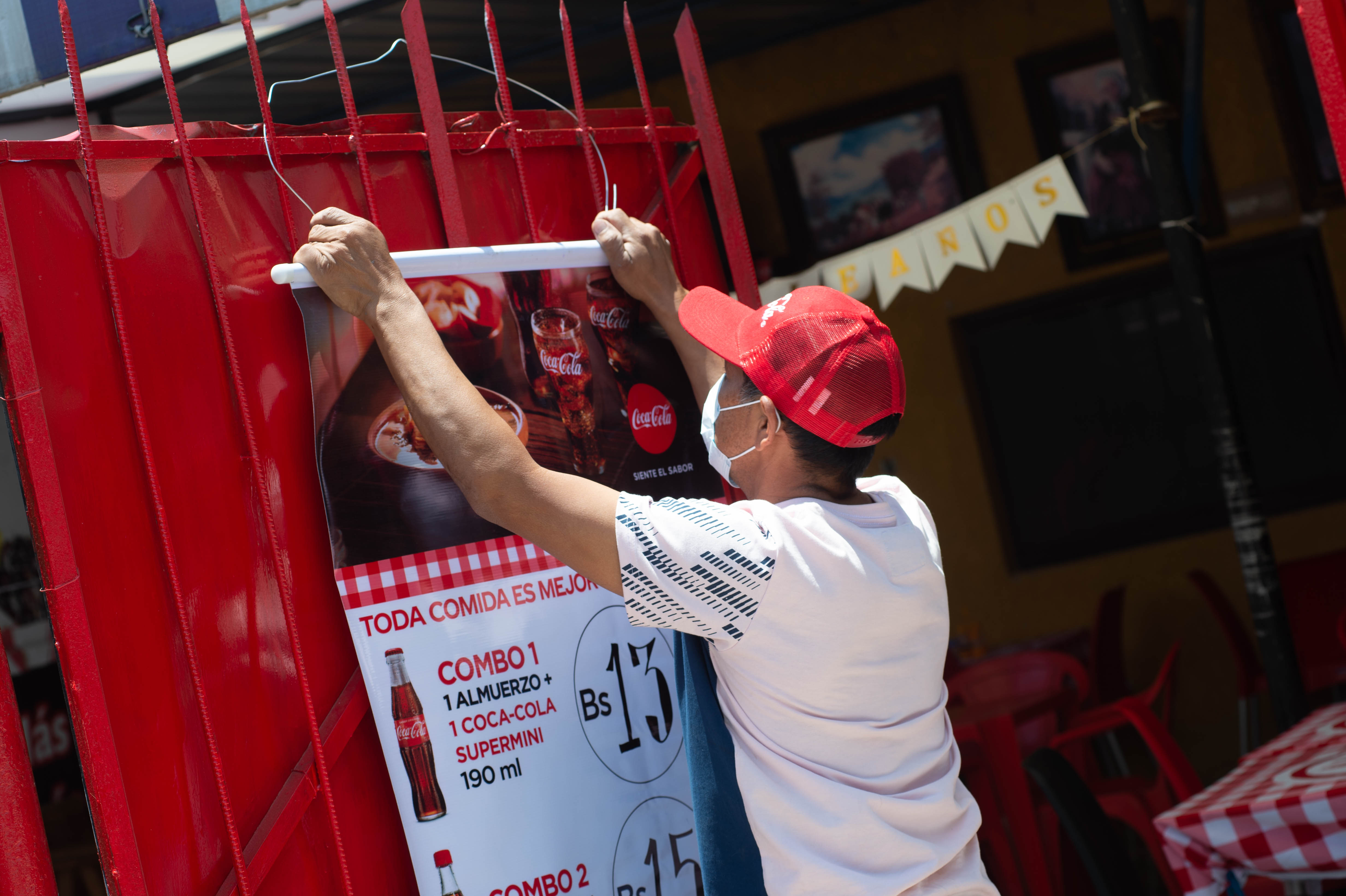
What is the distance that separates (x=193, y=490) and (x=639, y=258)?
95 centimetres

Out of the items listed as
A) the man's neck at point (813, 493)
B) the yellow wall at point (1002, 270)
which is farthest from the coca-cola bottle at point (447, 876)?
the yellow wall at point (1002, 270)

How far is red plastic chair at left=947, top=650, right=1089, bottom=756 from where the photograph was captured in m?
4.90

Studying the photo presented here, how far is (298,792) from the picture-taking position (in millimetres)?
1693

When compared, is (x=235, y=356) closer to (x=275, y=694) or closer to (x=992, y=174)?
(x=275, y=694)

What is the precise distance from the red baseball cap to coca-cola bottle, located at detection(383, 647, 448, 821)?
2.53ft

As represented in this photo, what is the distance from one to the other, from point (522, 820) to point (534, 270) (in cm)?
100

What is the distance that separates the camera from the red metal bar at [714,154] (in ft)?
7.74

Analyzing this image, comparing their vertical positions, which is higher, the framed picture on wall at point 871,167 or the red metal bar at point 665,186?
the framed picture on wall at point 871,167

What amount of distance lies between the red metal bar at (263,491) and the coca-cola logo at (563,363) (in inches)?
21.4

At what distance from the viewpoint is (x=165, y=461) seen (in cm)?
165

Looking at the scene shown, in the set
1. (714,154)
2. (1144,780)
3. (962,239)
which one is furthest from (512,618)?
(1144,780)

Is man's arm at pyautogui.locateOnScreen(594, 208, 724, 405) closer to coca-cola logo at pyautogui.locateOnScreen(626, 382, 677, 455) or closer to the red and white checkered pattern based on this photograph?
coca-cola logo at pyautogui.locateOnScreen(626, 382, 677, 455)

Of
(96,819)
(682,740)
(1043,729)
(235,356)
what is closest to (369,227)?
(235,356)

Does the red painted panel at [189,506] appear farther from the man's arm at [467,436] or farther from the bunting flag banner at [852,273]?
the bunting flag banner at [852,273]
